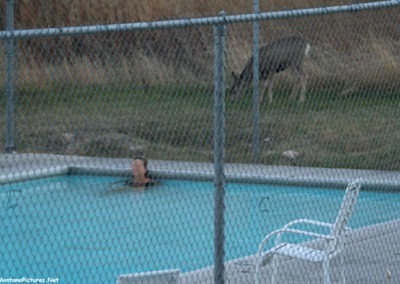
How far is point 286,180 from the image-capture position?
9.94m

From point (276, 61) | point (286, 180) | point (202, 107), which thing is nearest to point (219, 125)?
point (286, 180)

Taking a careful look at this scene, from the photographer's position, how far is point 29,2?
19.6 metres

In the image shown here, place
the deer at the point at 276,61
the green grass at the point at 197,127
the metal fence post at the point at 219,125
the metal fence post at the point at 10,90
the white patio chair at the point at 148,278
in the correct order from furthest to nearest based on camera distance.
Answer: the deer at the point at 276,61, the metal fence post at the point at 10,90, the green grass at the point at 197,127, the white patio chair at the point at 148,278, the metal fence post at the point at 219,125

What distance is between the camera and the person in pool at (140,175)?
10578mm

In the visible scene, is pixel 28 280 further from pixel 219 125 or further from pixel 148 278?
pixel 219 125

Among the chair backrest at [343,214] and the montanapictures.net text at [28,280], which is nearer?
the chair backrest at [343,214]

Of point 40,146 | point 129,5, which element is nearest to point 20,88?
point 40,146

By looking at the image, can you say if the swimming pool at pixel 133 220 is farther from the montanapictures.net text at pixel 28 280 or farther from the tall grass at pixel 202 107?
the tall grass at pixel 202 107

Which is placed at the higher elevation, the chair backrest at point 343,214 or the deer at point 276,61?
the deer at point 276,61

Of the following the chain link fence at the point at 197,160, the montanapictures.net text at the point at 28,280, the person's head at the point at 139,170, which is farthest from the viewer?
the person's head at the point at 139,170

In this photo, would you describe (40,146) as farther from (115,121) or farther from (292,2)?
(292,2)

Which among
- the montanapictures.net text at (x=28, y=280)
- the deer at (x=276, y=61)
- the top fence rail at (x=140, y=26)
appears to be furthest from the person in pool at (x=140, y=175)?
the top fence rail at (x=140, y=26)

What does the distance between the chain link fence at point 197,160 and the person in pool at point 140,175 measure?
0.54 ft

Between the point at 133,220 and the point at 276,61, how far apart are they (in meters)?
5.61
